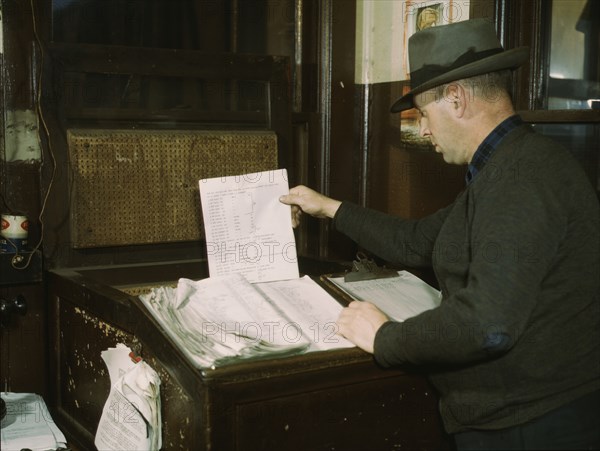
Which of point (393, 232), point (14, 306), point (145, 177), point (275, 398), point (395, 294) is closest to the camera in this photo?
point (275, 398)

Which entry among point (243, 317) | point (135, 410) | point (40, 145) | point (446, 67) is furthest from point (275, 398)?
point (40, 145)

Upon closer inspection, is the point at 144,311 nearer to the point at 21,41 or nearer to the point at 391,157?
the point at 21,41

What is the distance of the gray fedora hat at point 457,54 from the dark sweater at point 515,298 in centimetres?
17

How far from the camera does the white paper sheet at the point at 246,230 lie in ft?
6.36

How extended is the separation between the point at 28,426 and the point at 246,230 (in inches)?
34.8

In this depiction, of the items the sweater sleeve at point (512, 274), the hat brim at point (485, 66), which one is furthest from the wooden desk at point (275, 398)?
the hat brim at point (485, 66)

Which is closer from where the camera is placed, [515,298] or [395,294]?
[515,298]

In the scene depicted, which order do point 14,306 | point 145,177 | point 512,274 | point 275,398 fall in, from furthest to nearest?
point 145,177 → point 14,306 → point 275,398 → point 512,274

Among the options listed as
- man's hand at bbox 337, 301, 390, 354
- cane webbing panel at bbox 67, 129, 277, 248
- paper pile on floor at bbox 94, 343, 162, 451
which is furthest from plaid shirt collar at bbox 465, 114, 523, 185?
cane webbing panel at bbox 67, 129, 277, 248

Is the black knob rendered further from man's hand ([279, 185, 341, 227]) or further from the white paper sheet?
man's hand ([279, 185, 341, 227])

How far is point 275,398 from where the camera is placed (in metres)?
1.46

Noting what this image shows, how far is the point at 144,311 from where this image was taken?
164 centimetres

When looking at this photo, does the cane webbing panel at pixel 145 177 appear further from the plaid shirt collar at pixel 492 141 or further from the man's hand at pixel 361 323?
the plaid shirt collar at pixel 492 141

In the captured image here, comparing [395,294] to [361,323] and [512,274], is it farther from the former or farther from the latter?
[512,274]
